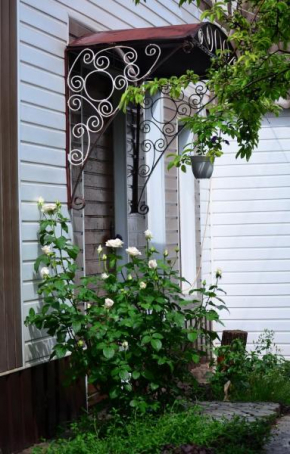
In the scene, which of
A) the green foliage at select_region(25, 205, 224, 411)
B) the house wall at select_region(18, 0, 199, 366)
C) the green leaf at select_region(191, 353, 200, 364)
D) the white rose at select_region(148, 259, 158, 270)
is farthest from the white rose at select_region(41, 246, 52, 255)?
the green leaf at select_region(191, 353, 200, 364)

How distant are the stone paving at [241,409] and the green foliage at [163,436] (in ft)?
1.81

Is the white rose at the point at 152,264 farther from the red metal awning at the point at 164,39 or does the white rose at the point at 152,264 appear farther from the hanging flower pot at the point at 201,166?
the hanging flower pot at the point at 201,166

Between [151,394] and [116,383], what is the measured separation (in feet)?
1.16

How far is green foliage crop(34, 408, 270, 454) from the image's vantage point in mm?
6207

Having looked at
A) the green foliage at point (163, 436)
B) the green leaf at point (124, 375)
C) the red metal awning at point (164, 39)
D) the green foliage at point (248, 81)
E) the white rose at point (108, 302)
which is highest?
the red metal awning at point (164, 39)

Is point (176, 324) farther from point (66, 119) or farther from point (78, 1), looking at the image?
point (78, 1)

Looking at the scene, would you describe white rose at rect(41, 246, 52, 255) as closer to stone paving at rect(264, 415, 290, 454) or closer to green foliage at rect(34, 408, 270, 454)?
green foliage at rect(34, 408, 270, 454)

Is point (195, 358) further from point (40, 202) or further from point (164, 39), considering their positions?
point (164, 39)

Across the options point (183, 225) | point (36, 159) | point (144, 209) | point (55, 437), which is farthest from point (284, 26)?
point (183, 225)

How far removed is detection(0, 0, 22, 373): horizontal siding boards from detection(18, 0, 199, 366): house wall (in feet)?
0.37

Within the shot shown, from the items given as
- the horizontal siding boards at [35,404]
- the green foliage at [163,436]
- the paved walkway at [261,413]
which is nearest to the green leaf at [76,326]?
the horizontal siding boards at [35,404]

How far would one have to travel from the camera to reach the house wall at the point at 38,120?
6832 mm

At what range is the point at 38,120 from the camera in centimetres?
709

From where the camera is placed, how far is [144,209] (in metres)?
9.62
